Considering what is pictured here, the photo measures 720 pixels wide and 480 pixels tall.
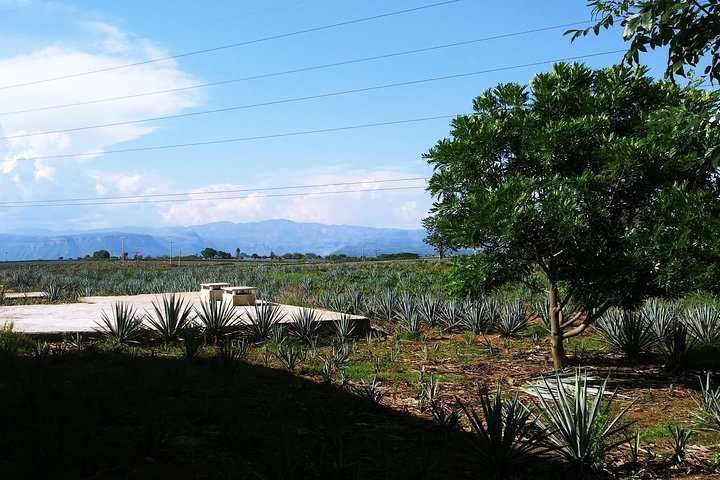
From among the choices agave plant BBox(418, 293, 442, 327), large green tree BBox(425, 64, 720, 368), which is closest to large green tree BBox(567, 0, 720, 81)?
large green tree BBox(425, 64, 720, 368)

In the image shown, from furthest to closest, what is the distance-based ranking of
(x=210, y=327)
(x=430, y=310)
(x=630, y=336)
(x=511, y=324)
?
(x=430, y=310), (x=511, y=324), (x=210, y=327), (x=630, y=336)

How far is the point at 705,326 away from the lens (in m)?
9.80

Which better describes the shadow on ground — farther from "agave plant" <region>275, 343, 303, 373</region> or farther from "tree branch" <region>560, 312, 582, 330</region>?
"tree branch" <region>560, 312, 582, 330</region>

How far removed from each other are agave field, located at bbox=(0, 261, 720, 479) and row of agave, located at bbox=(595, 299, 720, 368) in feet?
0.11

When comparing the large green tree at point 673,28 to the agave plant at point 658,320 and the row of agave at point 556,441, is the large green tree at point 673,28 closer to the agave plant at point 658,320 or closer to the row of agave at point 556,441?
the row of agave at point 556,441

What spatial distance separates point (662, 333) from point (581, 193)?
14.6 feet

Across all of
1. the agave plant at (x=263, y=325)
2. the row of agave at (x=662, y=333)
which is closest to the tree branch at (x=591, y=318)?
the row of agave at (x=662, y=333)

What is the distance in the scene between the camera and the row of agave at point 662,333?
26.4ft

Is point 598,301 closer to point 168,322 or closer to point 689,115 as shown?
point 689,115

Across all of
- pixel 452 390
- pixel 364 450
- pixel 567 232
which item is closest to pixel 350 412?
pixel 364 450

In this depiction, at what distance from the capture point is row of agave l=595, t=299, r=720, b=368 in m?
8.05

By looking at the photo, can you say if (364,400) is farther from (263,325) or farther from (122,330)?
(122,330)

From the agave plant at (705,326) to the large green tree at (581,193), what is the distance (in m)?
3.35

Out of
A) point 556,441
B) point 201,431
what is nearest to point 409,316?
point 201,431
